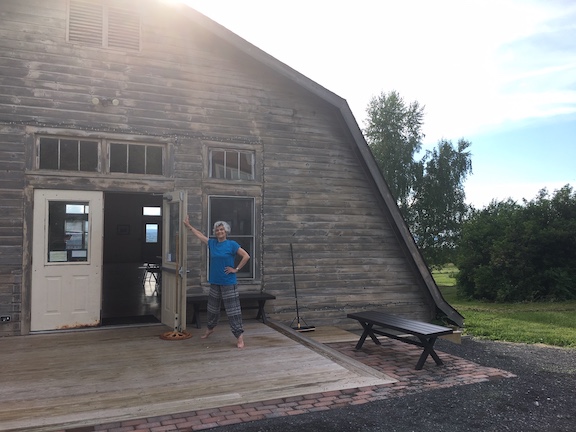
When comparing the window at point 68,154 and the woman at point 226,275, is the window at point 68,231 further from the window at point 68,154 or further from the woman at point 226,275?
the woman at point 226,275

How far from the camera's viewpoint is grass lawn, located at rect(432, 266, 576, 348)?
337 inches

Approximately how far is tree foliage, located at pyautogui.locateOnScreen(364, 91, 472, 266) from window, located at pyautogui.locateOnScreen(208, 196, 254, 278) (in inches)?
748

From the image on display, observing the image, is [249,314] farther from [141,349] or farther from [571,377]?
[571,377]

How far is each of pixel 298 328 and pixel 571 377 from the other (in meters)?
3.67

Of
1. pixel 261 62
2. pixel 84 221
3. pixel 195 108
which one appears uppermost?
pixel 261 62

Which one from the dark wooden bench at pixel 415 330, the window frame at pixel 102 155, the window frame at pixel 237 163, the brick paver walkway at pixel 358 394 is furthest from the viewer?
the window frame at pixel 237 163

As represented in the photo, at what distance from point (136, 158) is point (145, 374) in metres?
3.51

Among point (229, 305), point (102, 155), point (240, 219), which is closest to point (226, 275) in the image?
point (229, 305)

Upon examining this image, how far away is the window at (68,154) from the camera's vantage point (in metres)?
6.50

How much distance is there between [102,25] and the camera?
22.5 feet

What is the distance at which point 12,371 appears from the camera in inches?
184

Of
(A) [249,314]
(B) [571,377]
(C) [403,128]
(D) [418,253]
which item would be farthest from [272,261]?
(C) [403,128]

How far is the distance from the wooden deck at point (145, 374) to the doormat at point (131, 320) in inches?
28.4

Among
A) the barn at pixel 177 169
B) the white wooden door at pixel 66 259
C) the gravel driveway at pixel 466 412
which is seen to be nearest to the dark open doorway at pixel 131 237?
the barn at pixel 177 169
